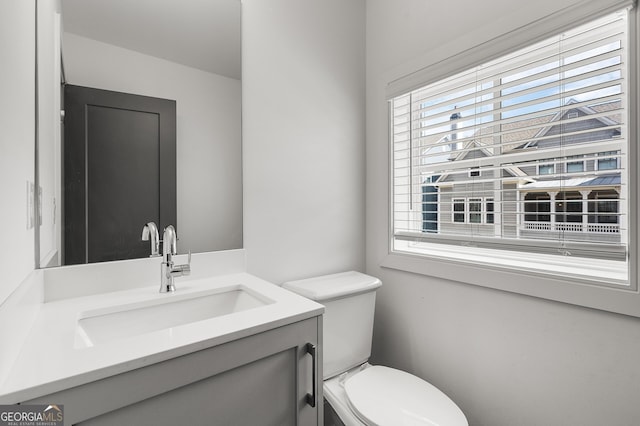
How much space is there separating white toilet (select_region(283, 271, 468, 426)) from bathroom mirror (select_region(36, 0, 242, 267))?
50 centimetres

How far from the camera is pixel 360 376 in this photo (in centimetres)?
124

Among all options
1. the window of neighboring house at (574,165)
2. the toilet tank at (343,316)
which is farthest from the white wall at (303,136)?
the window of neighboring house at (574,165)

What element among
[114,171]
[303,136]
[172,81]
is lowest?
[114,171]

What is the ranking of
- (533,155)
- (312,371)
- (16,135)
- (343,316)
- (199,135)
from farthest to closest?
(343,316) → (199,135) → (533,155) → (312,371) → (16,135)

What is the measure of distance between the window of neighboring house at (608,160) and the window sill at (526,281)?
338mm

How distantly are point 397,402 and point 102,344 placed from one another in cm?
96

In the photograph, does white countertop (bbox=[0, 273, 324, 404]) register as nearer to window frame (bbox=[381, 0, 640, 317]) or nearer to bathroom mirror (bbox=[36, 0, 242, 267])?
bathroom mirror (bbox=[36, 0, 242, 267])

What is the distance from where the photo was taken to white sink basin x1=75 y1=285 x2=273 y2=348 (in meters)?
0.87

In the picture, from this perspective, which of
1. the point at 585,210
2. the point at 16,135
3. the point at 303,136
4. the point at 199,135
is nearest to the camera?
the point at 16,135

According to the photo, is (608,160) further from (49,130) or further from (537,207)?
(49,130)

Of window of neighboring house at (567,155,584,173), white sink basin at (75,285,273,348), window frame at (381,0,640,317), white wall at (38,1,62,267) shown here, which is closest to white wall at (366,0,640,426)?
window frame at (381,0,640,317)

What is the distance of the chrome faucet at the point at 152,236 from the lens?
106 centimetres

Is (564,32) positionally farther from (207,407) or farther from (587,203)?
(207,407)

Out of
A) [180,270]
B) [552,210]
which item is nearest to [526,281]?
[552,210]
